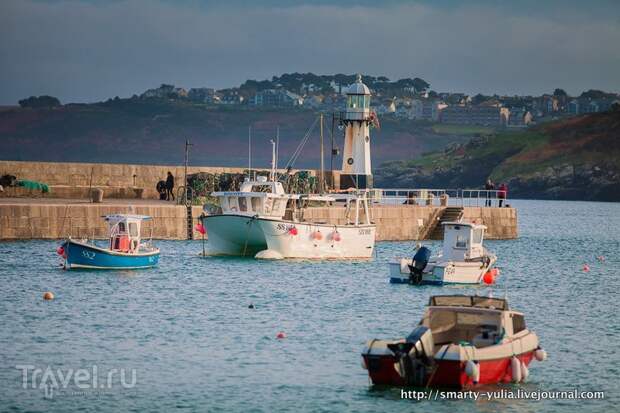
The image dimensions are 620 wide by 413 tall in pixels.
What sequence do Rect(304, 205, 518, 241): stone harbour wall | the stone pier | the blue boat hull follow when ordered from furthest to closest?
Rect(304, 205, 518, 241): stone harbour wall
the stone pier
the blue boat hull

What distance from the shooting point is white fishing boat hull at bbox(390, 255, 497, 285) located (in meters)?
42.2

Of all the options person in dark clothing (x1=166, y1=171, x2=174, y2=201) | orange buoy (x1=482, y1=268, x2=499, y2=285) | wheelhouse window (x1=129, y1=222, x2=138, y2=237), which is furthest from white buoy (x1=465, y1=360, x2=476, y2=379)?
person in dark clothing (x1=166, y1=171, x2=174, y2=201)

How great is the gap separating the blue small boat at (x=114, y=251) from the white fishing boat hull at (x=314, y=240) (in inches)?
229

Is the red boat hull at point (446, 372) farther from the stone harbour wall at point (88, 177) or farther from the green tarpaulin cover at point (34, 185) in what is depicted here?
the stone harbour wall at point (88, 177)

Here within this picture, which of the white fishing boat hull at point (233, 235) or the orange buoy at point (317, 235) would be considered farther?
the orange buoy at point (317, 235)

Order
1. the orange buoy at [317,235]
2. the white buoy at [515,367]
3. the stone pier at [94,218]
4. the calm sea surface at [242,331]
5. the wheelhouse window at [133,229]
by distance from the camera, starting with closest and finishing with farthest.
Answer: the calm sea surface at [242,331]
the white buoy at [515,367]
the wheelhouse window at [133,229]
the orange buoy at [317,235]
the stone pier at [94,218]

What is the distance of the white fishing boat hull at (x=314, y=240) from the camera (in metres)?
47.8

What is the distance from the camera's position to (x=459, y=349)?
23.4 m

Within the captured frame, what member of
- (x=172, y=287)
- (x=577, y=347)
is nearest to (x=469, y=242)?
(x=172, y=287)

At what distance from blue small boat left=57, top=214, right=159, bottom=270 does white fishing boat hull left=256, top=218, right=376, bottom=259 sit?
19.1ft

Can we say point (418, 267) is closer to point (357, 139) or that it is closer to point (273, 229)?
point (273, 229)

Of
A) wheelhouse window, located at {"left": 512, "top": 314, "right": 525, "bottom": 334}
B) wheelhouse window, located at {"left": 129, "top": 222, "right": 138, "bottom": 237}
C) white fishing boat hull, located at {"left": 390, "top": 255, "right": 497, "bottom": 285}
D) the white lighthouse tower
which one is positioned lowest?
wheelhouse window, located at {"left": 512, "top": 314, "right": 525, "bottom": 334}

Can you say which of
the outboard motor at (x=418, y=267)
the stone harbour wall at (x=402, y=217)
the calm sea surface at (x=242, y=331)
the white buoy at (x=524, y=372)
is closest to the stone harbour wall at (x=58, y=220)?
the calm sea surface at (x=242, y=331)

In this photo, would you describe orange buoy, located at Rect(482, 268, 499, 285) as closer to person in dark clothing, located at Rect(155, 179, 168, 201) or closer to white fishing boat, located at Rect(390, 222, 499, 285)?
white fishing boat, located at Rect(390, 222, 499, 285)
